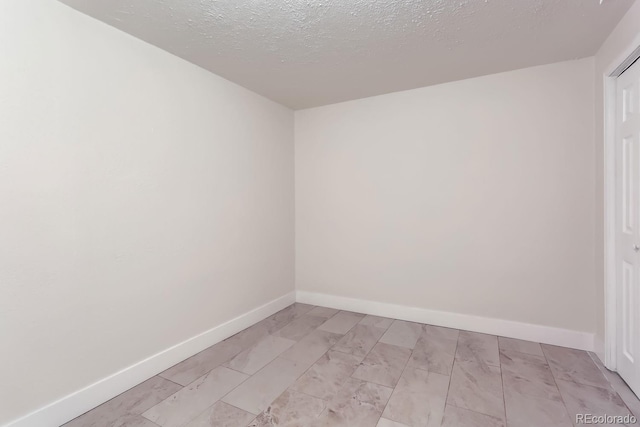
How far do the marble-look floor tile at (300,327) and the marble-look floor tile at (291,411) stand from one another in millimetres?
907

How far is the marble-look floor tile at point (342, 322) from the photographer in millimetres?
3127

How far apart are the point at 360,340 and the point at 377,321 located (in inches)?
Result: 21.2

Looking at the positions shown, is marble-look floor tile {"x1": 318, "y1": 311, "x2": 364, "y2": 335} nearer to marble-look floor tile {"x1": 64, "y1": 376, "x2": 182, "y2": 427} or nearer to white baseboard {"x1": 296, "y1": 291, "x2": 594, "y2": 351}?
white baseboard {"x1": 296, "y1": 291, "x2": 594, "y2": 351}

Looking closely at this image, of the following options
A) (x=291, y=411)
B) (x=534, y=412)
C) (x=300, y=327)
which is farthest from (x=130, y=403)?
(x=534, y=412)

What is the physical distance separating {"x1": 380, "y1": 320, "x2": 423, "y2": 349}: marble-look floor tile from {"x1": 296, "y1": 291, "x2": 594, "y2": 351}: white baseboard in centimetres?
13

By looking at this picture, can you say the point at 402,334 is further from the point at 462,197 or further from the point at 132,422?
the point at 132,422

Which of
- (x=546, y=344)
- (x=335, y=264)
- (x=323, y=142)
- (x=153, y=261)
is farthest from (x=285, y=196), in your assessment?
(x=546, y=344)

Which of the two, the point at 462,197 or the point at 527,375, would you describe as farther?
the point at 462,197

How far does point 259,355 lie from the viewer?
2596 mm

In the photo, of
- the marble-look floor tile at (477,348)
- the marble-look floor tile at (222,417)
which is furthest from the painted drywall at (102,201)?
the marble-look floor tile at (477,348)

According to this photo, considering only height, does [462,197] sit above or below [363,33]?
below

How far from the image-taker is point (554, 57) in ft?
8.37

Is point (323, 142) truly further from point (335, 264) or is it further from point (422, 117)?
point (335, 264)

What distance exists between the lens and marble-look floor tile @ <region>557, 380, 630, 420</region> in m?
1.84
